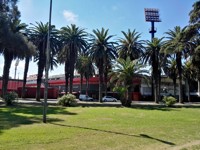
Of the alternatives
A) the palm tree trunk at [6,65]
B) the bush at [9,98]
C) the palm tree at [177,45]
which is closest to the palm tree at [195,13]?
the palm tree at [177,45]

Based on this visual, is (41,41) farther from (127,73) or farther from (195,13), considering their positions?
(195,13)

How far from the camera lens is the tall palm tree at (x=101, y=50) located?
50.8 metres

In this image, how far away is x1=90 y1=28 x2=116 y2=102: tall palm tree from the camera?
2000 inches

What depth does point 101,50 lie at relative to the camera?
5084 centimetres

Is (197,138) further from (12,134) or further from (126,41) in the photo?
(126,41)

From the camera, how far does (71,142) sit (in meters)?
10.7

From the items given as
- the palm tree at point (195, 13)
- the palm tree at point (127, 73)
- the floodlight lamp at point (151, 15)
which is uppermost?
the floodlight lamp at point (151, 15)

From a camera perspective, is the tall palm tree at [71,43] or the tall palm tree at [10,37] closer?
the tall palm tree at [10,37]

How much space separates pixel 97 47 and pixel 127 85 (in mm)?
14060

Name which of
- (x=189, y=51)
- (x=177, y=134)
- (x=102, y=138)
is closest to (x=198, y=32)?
(x=189, y=51)

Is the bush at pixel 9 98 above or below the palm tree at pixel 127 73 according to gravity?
below

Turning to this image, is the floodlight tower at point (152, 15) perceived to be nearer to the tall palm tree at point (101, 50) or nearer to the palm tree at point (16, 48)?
the tall palm tree at point (101, 50)

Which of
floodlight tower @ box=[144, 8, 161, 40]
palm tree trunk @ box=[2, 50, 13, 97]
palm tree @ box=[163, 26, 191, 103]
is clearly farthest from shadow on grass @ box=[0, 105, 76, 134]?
floodlight tower @ box=[144, 8, 161, 40]

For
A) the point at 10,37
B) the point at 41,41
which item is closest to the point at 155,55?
the point at 41,41
